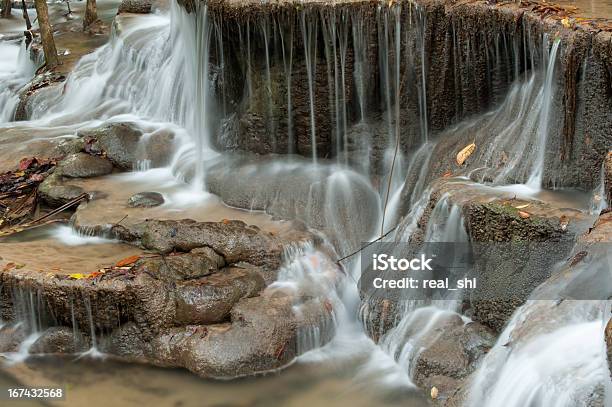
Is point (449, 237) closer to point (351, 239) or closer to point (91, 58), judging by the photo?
point (351, 239)

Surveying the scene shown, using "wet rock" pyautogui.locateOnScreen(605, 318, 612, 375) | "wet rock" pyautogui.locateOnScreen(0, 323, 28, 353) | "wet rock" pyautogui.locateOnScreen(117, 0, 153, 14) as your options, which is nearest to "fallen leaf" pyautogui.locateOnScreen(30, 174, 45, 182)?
"wet rock" pyautogui.locateOnScreen(0, 323, 28, 353)

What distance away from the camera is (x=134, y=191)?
954 centimetres

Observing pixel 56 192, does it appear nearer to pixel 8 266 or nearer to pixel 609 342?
pixel 8 266

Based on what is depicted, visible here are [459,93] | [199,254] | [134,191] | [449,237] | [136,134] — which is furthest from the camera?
[136,134]

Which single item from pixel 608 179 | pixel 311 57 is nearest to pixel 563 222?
pixel 608 179

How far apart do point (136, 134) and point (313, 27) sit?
3.32 m

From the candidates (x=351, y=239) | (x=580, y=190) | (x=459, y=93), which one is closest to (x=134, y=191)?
(x=351, y=239)

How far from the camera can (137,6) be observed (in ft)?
49.1

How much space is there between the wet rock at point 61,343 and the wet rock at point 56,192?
260cm

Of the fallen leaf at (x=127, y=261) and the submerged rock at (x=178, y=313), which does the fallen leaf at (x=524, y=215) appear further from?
the fallen leaf at (x=127, y=261)

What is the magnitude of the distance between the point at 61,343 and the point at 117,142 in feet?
13.2

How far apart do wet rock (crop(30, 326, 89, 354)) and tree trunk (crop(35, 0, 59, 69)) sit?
8.41 meters

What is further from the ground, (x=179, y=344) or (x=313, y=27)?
(x=313, y=27)

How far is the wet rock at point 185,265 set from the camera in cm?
723
